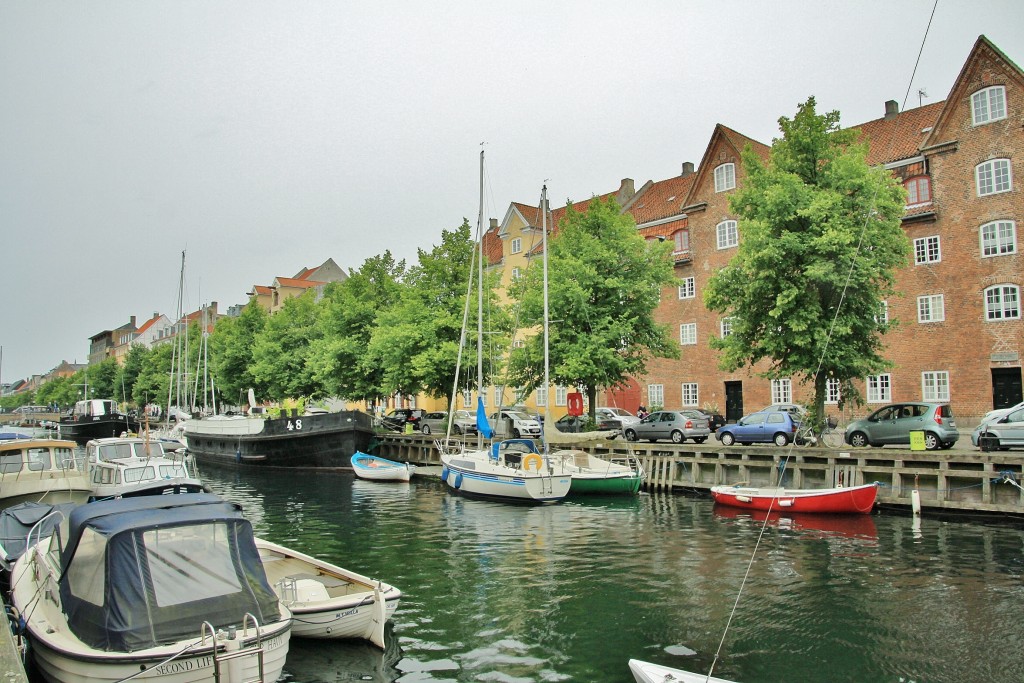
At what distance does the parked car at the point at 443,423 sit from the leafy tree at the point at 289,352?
12.9 meters

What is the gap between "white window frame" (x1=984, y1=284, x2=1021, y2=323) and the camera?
34094 mm

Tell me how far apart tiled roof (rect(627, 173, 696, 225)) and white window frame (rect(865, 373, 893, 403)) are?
56.2 feet

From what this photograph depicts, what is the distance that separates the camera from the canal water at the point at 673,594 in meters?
9.97

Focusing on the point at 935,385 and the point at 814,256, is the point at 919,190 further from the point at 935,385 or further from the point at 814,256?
the point at 814,256

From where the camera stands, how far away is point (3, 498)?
21.8m

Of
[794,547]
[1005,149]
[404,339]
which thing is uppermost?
[1005,149]

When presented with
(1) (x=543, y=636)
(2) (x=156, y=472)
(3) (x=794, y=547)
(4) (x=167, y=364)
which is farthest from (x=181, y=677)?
(4) (x=167, y=364)

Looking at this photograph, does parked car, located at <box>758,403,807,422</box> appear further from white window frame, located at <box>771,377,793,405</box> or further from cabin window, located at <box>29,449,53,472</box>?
cabin window, located at <box>29,449,53,472</box>

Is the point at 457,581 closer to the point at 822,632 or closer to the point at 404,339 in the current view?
the point at 822,632

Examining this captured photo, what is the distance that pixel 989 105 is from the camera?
35094 mm

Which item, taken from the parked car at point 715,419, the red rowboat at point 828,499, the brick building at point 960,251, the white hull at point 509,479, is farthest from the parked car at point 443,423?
the red rowboat at point 828,499

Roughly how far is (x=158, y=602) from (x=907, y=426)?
23.6m

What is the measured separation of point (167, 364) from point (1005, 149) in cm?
9055

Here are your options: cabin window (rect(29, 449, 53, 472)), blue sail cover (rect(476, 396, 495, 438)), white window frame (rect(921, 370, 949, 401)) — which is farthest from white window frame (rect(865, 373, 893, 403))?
cabin window (rect(29, 449, 53, 472))
